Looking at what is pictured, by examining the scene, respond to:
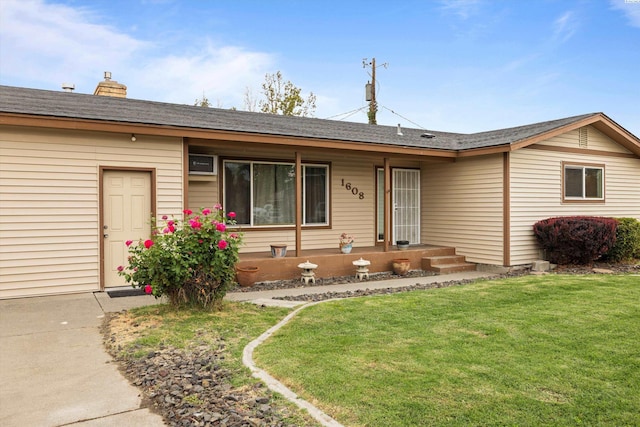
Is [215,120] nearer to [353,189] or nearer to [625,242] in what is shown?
[353,189]

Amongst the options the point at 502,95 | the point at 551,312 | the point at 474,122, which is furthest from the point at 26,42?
the point at 474,122

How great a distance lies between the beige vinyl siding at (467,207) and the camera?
973cm

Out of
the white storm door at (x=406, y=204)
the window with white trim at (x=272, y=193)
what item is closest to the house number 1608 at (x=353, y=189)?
the window with white trim at (x=272, y=193)

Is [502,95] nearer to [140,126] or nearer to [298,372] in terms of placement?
[140,126]

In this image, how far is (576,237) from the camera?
934 cm

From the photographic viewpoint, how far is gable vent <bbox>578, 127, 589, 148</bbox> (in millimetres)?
10773

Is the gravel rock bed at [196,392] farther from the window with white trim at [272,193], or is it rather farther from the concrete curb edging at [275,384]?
the window with white trim at [272,193]

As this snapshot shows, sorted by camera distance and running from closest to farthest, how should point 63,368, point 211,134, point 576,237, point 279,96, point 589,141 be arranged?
point 63,368, point 211,134, point 576,237, point 589,141, point 279,96

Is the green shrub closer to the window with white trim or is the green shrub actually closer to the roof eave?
the roof eave

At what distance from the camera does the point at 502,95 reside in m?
19.6

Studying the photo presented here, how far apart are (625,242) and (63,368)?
36.4ft

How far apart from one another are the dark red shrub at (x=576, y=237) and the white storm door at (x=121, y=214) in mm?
8141

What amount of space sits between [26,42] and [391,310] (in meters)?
14.3

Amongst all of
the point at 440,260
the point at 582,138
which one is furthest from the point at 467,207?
the point at 582,138
